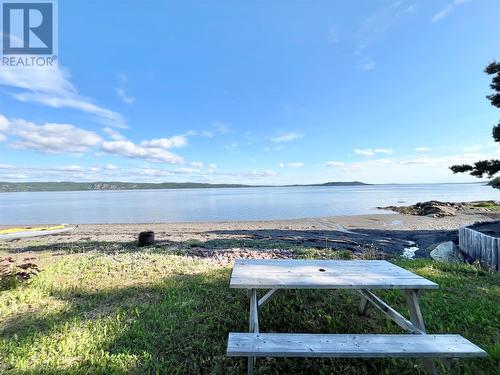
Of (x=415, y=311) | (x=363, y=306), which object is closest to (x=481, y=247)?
(x=363, y=306)

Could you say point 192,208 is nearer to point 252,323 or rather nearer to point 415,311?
point 252,323

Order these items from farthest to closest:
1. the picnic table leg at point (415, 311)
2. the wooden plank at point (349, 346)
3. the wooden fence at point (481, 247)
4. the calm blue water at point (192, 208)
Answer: the calm blue water at point (192, 208)
the wooden fence at point (481, 247)
the picnic table leg at point (415, 311)
the wooden plank at point (349, 346)

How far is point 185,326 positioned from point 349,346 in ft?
6.96

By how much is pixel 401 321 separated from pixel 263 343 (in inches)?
69.3

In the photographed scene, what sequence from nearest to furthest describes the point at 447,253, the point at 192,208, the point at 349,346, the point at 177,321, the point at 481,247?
the point at 349,346 < the point at 177,321 < the point at 481,247 < the point at 447,253 < the point at 192,208

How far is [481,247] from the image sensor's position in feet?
27.5

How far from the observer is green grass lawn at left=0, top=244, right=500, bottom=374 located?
2771 millimetres

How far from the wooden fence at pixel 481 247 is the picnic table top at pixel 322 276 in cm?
628

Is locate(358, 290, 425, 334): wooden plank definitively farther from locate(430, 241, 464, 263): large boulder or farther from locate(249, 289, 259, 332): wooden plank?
locate(430, 241, 464, 263): large boulder

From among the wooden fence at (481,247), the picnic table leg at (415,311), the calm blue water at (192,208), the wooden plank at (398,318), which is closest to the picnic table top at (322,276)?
the picnic table leg at (415,311)

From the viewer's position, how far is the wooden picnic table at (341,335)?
2.15 meters

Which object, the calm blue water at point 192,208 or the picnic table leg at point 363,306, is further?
the calm blue water at point 192,208

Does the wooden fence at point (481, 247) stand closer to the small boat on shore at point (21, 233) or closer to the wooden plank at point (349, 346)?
the wooden plank at point (349, 346)

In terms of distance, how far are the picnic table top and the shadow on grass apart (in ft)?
2.48
